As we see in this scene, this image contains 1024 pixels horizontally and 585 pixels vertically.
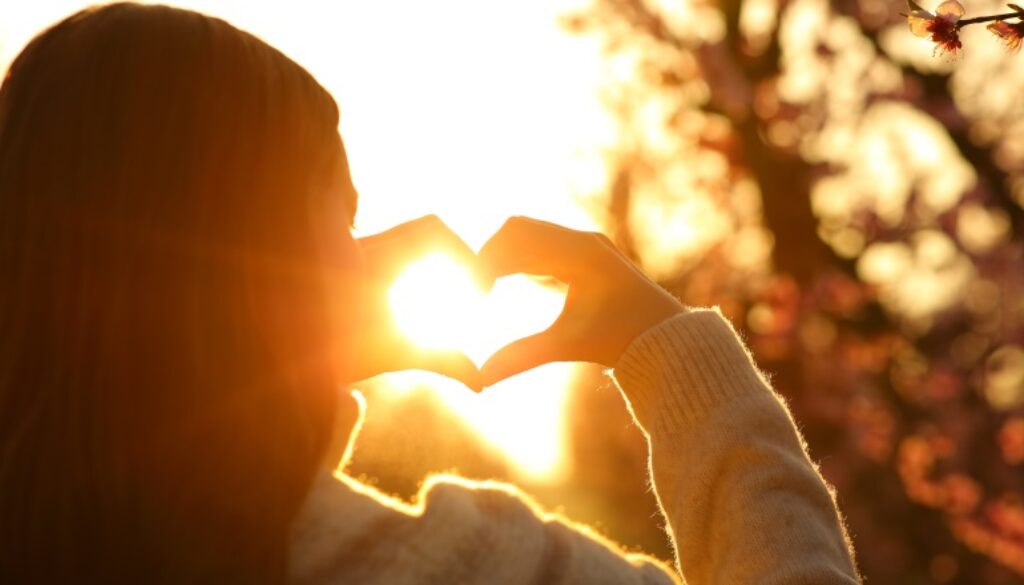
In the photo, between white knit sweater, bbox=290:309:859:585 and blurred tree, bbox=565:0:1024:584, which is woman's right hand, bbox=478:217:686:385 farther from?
blurred tree, bbox=565:0:1024:584

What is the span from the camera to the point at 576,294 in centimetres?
184

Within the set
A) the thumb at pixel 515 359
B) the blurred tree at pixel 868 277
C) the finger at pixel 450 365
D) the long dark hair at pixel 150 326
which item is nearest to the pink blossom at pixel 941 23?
the thumb at pixel 515 359

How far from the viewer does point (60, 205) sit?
1.40m

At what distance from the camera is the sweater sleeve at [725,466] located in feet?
5.30

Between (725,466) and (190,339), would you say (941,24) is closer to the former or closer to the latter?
(725,466)

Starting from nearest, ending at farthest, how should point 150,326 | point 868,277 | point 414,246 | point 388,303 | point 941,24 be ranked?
point 150,326, point 388,303, point 414,246, point 941,24, point 868,277

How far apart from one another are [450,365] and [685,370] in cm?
35

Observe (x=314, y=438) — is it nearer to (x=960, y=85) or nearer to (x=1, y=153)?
(x=1, y=153)

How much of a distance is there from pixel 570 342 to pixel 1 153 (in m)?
0.85

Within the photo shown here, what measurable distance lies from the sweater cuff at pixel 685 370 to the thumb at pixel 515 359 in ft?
0.43

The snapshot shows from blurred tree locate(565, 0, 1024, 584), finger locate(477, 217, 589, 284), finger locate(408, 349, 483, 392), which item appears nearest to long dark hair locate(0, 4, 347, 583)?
finger locate(408, 349, 483, 392)

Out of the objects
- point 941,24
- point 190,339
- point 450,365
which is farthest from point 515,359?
point 941,24

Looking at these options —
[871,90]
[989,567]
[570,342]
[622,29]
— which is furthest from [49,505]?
[622,29]

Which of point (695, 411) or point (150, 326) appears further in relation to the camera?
point (695, 411)
